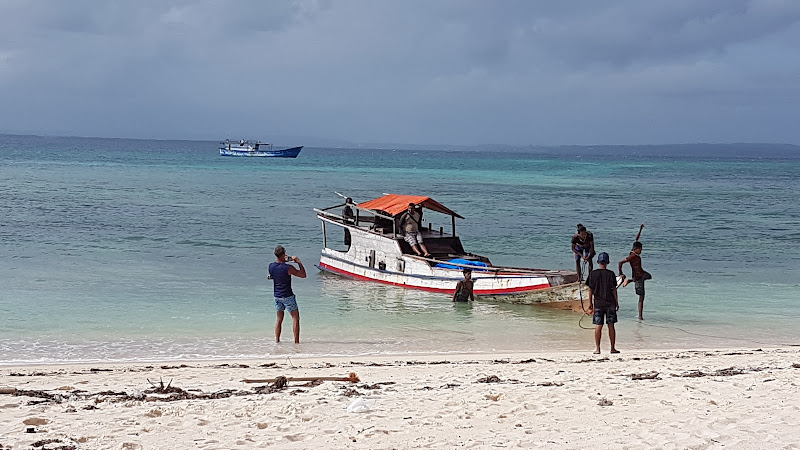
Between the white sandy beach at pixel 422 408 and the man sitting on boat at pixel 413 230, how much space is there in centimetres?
872

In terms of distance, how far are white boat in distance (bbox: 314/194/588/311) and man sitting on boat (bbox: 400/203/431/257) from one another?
0.46ft

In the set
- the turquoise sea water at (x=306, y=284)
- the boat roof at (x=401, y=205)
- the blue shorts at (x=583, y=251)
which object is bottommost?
the turquoise sea water at (x=306, y=284)

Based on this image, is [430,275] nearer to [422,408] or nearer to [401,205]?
[401,205]

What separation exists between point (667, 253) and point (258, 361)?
17.2 meters

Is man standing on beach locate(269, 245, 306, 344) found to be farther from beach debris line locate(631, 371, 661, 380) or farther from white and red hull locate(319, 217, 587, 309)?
white and red hull locate(319, 217, 587, 309)

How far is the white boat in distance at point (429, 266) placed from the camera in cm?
1608

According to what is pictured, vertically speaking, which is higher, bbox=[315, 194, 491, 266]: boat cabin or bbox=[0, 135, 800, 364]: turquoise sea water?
bbox=[315, 194, 491, 266]: boat cabin

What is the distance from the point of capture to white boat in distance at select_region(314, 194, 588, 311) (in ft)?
52.7

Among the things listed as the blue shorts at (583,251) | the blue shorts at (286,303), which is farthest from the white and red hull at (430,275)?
the blue shorts at (286,303)

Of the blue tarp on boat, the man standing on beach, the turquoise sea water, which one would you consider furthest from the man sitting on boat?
the man standing on beach

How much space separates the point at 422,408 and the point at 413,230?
38.0ft

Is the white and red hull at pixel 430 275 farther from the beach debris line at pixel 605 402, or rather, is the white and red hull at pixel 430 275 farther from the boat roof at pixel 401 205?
the beach debris line at pixel 605 402

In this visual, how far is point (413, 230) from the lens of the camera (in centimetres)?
1906

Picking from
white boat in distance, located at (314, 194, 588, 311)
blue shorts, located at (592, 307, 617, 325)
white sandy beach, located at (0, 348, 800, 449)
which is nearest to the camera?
white sandy beach, located at (0, 348, 800, 449)
